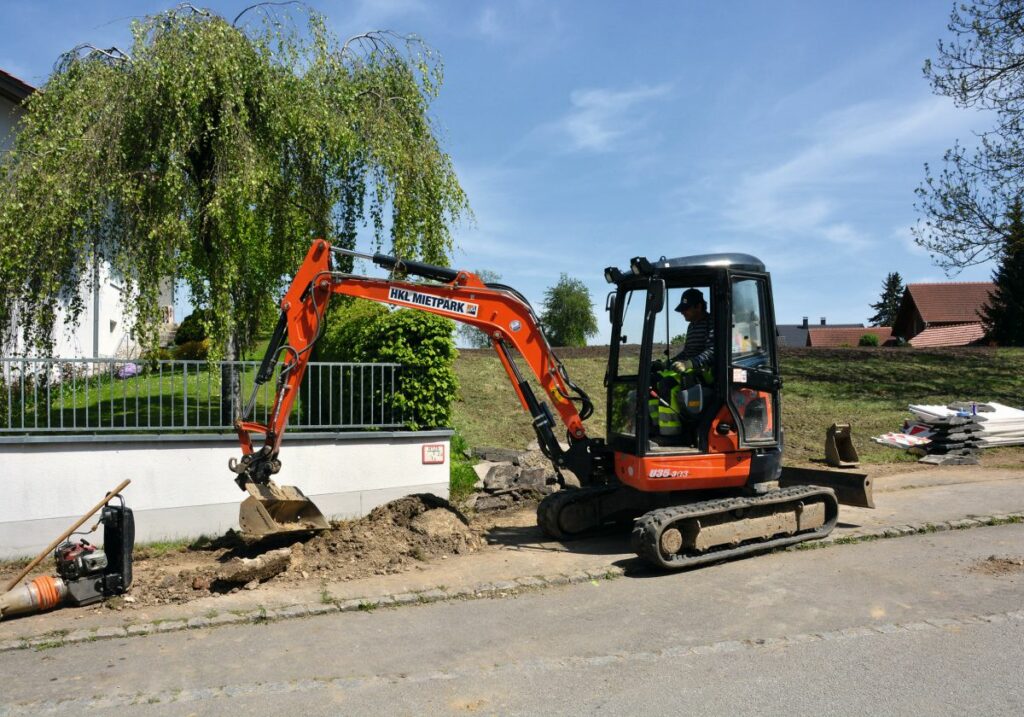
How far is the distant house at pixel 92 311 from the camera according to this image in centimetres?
1009

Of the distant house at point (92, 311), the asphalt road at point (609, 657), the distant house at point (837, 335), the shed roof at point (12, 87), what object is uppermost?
the shed roof at point (12, 87)

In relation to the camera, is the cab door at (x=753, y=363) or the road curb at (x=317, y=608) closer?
the road curb at (x=317, y=608)

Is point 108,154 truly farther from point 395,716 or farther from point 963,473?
point 963,473

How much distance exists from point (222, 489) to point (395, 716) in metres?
5.25

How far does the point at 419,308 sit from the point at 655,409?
252cm

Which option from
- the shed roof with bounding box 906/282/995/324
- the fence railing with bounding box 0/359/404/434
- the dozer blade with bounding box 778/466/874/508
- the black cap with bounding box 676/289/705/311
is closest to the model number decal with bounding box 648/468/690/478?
the black cap with bounding box 676/289/705/311

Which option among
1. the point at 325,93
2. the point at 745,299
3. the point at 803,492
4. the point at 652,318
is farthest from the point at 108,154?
the point at 803,492

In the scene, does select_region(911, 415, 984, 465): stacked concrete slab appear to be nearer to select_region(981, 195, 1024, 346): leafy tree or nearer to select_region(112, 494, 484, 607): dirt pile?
select_region(112, 494, 484, 607): dirt pile

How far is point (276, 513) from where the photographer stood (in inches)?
307

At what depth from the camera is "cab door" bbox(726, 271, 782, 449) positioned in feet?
25.8

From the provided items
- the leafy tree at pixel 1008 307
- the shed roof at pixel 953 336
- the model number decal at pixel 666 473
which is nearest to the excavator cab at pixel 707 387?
the model number decal at pixel 666 473

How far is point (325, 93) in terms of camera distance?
11.0m

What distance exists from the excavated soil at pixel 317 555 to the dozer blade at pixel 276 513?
18cm

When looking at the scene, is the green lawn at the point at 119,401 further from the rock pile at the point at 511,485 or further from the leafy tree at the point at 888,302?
the leafy tree at the point at 888,302
